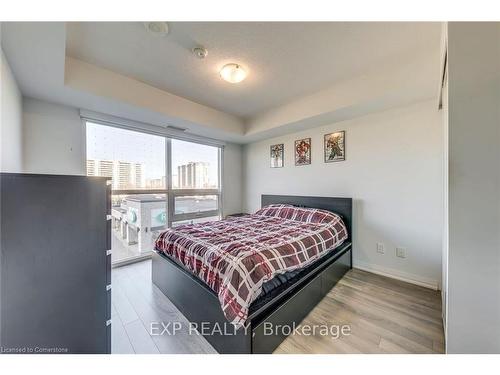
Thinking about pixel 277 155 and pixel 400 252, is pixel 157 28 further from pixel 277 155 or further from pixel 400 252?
pixel 400 252

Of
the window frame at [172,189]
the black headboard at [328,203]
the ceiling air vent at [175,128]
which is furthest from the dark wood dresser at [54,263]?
the black headboard at [328,203]

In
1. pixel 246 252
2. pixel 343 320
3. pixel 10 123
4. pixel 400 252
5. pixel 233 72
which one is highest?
pixel 233 72

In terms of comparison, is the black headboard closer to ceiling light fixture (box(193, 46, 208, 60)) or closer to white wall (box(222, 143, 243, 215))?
white wall (box(222, 143, 243, 215))

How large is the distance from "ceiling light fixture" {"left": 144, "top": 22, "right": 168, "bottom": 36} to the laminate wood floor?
95.8 inches

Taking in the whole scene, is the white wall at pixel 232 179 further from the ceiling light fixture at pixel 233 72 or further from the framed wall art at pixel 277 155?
the ceiling light fixture at pixel 233 72

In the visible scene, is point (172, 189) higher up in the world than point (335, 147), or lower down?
lower down

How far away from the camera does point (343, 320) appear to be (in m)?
1.70

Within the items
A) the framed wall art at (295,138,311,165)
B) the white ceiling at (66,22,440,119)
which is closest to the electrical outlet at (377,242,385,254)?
the framed wall art at (295,138,311,165)

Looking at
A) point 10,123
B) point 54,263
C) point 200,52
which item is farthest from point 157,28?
point 54,263

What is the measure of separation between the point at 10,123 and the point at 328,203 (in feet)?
11.9

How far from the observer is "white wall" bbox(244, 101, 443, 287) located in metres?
2.25
